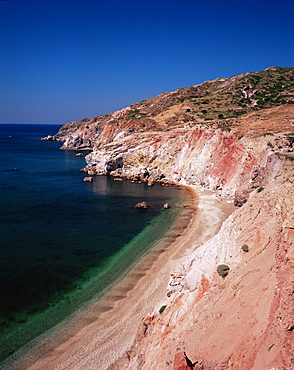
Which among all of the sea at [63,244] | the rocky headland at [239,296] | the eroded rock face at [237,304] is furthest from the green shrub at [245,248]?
the sea at [63,244]

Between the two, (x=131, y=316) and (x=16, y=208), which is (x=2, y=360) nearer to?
(x=131, y=316)

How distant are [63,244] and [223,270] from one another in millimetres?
20514

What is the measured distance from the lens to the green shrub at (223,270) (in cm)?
1363

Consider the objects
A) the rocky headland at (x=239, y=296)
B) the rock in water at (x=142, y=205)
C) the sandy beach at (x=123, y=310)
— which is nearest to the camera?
the rocky headland at (x=239, y=296)

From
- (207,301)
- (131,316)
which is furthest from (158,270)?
(207,301)

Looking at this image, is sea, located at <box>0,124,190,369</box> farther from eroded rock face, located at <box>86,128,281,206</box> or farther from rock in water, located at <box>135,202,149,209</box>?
eroded rock face, located at <box>86,128,281,206</box>

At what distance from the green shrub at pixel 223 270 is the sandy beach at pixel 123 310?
3.62 meters

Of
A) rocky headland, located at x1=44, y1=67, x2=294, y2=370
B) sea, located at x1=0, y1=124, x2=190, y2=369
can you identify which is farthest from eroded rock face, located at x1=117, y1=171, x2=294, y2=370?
sea, located at x1=0, y1=124, x2=190, y2=369

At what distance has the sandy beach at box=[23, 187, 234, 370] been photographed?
50.0ft

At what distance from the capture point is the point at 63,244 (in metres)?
29.5

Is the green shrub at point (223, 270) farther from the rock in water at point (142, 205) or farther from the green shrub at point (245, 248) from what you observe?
the rock in water at point (142, 205)

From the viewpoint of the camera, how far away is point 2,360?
1530cm

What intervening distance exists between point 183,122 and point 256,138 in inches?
1319

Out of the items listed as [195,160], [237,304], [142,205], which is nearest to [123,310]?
[237,304]
